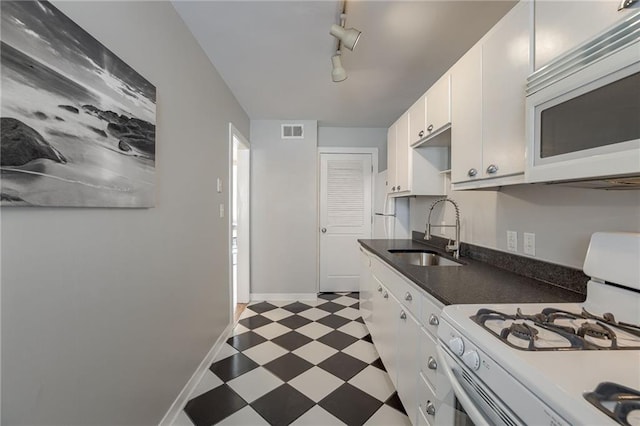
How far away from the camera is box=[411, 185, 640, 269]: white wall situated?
0.99 meters

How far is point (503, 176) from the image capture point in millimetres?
1167

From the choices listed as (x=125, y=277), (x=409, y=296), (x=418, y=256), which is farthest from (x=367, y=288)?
(x=125, y=277)

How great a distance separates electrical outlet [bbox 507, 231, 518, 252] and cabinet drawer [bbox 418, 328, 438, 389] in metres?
0.77

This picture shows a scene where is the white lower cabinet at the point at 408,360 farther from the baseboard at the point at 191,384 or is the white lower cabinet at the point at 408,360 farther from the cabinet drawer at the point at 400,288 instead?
the baseboard at the point at 191,384

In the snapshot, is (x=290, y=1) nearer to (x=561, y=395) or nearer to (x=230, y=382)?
(x=561, y=395)

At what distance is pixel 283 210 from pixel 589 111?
304 centimetres

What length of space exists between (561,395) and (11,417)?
1.32 meters

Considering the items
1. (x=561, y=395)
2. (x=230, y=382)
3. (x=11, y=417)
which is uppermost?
(x=561, y=395)

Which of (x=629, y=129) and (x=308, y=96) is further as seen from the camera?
(x=308, y=96)

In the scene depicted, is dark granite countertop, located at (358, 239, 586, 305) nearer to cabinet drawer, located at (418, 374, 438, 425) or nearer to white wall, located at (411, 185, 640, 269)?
Result: white wall, located at (411, 185, 640, 269)

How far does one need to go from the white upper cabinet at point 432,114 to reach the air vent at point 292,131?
5.37 feet

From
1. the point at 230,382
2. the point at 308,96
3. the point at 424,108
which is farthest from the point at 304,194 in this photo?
the point at 230,382

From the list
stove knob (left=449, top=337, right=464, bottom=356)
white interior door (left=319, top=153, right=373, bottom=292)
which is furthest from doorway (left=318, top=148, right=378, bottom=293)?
stove knob (left=449, top=337, right=464, bottom=356)

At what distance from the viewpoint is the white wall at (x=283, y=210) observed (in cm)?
348
